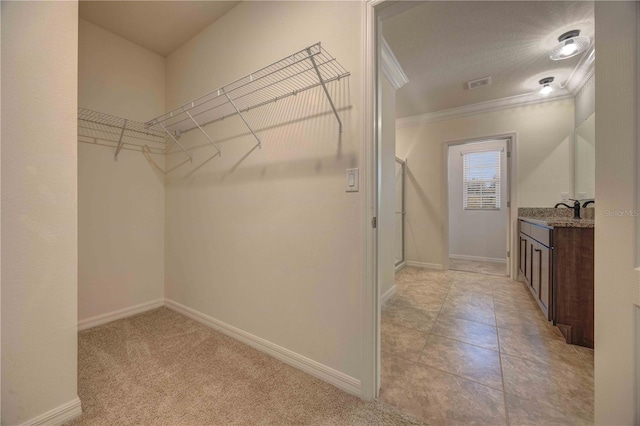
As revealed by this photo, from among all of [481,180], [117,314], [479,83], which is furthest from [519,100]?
[117,314]

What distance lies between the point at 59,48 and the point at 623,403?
2507mm

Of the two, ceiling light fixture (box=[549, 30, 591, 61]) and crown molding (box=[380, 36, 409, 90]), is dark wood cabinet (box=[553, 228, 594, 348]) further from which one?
crown molding (box=[380, 36, 409, 90])

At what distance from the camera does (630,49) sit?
703 millimetres

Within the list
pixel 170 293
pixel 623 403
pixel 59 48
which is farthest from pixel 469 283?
pixel 59 48

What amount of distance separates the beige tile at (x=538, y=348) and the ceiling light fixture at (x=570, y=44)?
242cm

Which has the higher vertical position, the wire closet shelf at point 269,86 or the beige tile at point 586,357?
the wire closet shelf at point 269,86

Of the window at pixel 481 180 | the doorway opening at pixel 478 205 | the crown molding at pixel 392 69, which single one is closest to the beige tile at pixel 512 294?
the doorway opening at pixel 478 205

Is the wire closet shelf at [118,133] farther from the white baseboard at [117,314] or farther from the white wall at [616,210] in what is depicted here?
the white wall at [616,210]

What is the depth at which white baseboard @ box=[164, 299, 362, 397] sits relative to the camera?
4.36 ft

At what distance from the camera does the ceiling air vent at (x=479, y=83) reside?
284cm

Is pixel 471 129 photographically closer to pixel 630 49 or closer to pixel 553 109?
pixel 553 109

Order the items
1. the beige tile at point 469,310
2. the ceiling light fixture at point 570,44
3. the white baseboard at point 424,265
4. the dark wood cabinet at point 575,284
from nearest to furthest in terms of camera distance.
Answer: the dark wood cabinet at point 575,284 → the ceiling light fixture at point 570,44 → the beige tile at point 469,310 → the white baseboard at point 424,265

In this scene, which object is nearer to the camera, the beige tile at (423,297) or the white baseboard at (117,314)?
the white baseboard at (117,314)

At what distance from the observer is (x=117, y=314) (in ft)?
7.18
